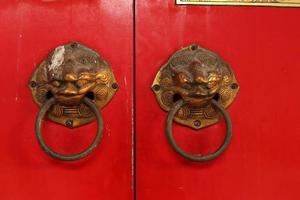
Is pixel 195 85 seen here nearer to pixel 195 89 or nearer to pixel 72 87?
pixel 195 89

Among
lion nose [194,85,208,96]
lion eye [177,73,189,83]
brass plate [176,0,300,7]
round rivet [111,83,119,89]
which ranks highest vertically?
brass plate [176,0,300,7]

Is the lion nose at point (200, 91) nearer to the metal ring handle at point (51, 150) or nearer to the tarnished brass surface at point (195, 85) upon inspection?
Answer: the tarnished brass surface at point (195, 85)

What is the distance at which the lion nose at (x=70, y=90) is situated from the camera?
0.51 m

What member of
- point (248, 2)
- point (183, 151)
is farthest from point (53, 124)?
point (248, 2)

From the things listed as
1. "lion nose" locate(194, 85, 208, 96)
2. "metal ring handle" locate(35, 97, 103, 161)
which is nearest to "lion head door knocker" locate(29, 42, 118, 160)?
"metal ring handle" locate(35, 97, 103, 161)

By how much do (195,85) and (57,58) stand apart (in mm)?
177

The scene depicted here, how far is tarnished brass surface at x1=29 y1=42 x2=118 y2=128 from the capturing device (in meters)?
0.52

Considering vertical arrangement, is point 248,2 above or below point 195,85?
above

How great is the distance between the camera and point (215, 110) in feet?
1.88

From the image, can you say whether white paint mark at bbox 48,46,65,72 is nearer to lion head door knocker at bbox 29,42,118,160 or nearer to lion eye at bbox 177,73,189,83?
lion head door knocker at bbox 29,42,118,160

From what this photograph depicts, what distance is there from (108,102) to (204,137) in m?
0.14

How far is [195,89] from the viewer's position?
0.54 meters

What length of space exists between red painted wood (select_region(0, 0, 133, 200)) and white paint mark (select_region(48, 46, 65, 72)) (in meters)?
0.01

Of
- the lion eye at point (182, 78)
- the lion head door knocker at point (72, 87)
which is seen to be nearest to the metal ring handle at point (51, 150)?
the lion head door knocker at point (72, 87)
